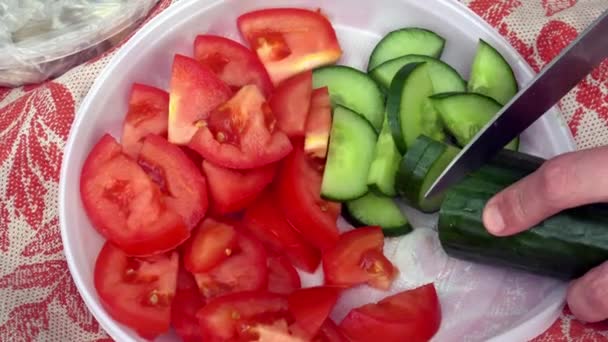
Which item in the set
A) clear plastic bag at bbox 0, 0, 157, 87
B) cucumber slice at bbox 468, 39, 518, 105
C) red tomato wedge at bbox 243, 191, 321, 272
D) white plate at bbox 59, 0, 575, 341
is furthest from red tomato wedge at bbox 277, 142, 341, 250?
clear plastic bag at bbox 0, 0, 157, 87

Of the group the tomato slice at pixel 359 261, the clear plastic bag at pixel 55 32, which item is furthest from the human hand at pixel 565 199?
the clear plastic bag at pixel 55 32

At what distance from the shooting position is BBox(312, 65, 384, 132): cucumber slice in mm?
1307

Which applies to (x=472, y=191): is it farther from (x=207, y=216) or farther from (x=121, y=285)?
(x=121, y=285)

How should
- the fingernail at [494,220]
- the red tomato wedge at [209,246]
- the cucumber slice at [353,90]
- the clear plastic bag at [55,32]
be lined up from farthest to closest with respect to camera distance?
the clear plastic bag at [55,32], the cucumber slice at [353,90], the red tomato wedge at [209,246], the fingernail at [494,220]

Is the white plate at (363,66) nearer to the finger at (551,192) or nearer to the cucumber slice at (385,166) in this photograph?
the cucumber slice at (385,166)

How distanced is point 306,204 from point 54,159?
0.47 metres

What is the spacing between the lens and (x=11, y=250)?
4.08ft

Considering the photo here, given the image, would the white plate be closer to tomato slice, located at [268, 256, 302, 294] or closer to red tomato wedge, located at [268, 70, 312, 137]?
tomato slice, located at [268, 256, 302, 294]

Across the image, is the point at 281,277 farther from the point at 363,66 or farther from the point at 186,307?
the point at 363,66

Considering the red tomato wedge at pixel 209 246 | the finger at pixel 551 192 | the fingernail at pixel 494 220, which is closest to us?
the finger at pixel 551 192

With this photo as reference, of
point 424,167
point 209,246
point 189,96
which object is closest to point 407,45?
point 424,167

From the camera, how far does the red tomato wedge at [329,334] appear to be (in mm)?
1145

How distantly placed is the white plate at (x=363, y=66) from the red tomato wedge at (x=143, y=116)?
0.04 m

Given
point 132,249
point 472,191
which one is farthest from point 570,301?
point 132,249
